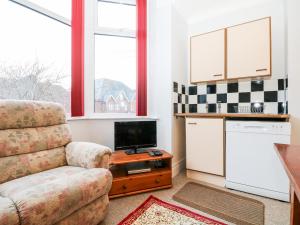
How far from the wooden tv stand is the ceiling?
6.81 ft

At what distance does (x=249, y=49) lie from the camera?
2064mm

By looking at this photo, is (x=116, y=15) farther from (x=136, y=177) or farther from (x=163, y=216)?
(x=163, y=216)

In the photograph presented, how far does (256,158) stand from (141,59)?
1839mm

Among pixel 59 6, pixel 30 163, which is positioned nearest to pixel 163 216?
pixel 30 163

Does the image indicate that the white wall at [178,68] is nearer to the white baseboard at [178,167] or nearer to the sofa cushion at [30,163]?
the white baseboard at [178,167]

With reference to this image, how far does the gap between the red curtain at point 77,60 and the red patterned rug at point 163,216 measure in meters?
1.30

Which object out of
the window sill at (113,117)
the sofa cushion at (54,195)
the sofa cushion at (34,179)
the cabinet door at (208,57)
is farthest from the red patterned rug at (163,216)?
the cabinet door at (208,57)

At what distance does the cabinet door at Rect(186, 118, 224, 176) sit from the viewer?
6.70 feet

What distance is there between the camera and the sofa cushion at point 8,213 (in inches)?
30.9

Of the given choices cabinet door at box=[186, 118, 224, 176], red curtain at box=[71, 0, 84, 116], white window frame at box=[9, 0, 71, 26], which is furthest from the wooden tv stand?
white window frame at box=[9, 0, 71, 26]

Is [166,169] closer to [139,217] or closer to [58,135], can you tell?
[139,217]

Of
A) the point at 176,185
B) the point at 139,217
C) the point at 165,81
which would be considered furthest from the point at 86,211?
the point at 165,81

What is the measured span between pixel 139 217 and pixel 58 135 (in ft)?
3.44

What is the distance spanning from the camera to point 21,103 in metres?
1.46
